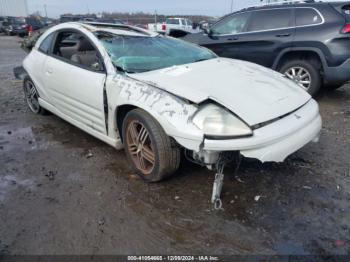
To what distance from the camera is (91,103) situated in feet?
10.8

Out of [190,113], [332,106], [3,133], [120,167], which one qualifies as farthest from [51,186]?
[332,106]

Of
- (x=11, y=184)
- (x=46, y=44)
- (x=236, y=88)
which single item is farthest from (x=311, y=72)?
(x=11, y=184)

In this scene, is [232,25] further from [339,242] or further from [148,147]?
[339,242]

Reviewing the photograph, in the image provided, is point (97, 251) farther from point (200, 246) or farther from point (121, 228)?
point (200, 246)

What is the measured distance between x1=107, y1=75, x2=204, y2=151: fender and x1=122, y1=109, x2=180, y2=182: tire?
124 mm

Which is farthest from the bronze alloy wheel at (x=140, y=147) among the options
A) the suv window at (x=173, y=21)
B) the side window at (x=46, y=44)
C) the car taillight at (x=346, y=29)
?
the suv window at (x=173, y=21)

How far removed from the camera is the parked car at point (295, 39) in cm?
505

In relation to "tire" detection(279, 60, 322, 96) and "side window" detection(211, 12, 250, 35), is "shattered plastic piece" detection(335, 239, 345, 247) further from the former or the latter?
"side window" detection(211, 12, 250, 35)

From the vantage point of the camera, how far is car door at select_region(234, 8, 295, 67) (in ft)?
18.4

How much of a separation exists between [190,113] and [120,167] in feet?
4.30

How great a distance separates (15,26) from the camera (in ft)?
82.8

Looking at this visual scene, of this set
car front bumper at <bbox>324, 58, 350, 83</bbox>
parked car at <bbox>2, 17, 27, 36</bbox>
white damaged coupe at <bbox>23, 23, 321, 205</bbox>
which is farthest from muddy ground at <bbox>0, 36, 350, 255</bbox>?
parked car at <bbox>2, 17, 27, 36</bbox>

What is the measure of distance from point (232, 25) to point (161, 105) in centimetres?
456

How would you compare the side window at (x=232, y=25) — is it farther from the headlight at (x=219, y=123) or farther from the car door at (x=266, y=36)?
the headlight at (x=219, y=123)
